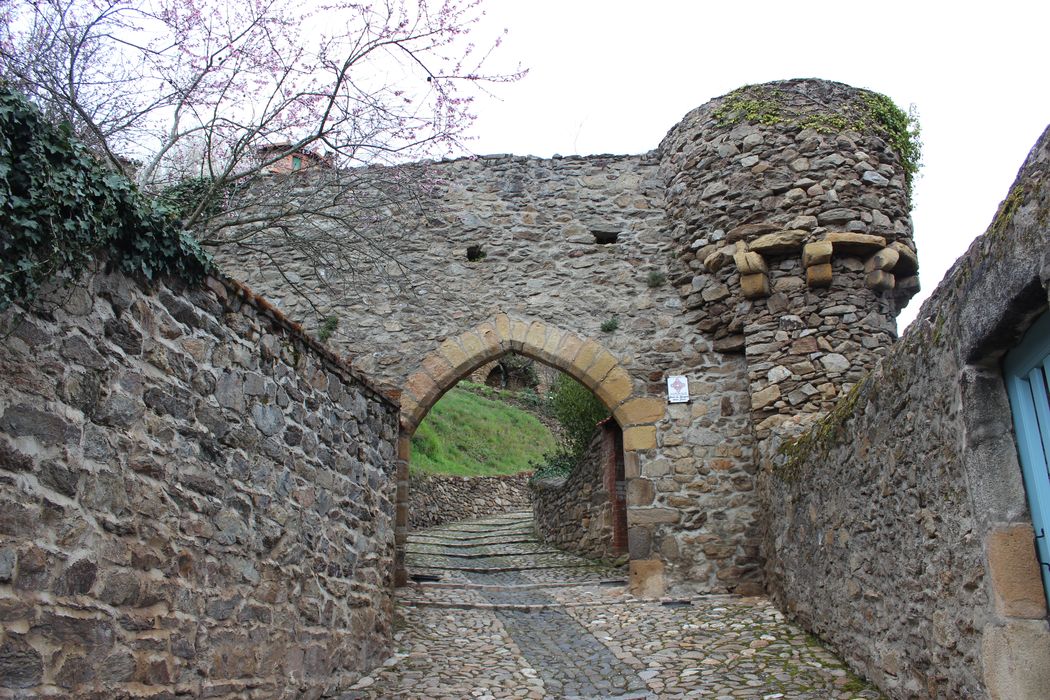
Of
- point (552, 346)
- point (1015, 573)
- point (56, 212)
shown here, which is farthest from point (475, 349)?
point (1015, 573)

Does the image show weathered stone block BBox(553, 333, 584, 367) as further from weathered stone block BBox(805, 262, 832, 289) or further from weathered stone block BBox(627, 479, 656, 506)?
weathered stone block BBox(805, 262, 832, 289)

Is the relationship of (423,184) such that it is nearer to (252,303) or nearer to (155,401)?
(252,303)

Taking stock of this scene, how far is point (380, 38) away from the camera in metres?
5.48

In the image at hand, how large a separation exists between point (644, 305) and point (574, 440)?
218 inches

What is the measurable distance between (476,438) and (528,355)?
13.6 metres

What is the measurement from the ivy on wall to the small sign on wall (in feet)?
17.0

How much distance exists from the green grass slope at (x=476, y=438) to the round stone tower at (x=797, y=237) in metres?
9.70

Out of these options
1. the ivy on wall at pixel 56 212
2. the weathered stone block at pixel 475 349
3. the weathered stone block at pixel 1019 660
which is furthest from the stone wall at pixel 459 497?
the weathered stone block at pixel 1019 660

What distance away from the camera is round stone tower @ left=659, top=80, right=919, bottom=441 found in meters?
6.64

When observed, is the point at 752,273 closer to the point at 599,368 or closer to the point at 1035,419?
the point at 599,368

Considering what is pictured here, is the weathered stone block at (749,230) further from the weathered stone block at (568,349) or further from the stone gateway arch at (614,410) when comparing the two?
the weathered stone block at (568,349)

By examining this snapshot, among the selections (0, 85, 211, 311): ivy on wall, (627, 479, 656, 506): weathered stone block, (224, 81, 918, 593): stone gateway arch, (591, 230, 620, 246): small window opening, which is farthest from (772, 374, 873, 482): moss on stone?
(0, 85, 211, 311): ivy on wall

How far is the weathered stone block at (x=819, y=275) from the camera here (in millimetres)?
6652

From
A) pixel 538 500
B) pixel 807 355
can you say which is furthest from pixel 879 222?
pixel 538 500
